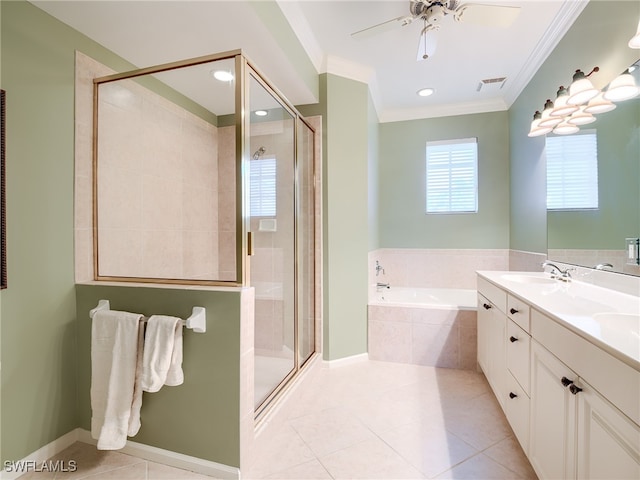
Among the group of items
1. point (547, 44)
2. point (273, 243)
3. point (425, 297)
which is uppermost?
point (547, 44)

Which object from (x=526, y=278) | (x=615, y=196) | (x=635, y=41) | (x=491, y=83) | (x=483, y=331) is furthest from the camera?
(x=491, y=83)

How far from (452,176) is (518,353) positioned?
2.46 meters

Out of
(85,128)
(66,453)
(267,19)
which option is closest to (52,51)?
(85,128)

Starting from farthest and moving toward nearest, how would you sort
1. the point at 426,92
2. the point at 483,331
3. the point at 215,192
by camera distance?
1. the point at 426,92
2. the point at 215,192
3. the point at 483,331

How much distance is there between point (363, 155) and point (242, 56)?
1518 mm

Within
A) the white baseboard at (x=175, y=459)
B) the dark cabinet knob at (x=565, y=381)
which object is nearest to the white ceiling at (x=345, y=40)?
the dark cabinet knob at (x=565, y=381)

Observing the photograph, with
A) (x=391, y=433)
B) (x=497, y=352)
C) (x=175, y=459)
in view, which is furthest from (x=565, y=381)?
(x=175, y=459)

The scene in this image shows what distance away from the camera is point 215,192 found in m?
2.39

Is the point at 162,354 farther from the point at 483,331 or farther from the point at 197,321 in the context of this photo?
the point at 483,331

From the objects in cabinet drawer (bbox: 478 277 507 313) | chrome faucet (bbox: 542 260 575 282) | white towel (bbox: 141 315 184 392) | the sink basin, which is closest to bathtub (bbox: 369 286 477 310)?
cabinet drawer (bbox: 478 277 507 313)

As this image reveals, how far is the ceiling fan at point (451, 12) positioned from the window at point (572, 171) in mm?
896

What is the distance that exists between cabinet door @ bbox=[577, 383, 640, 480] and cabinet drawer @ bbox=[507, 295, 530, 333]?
19.2 inches

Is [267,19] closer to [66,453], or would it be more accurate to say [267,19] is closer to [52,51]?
[52,51]

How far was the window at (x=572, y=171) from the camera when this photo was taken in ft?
5.99
